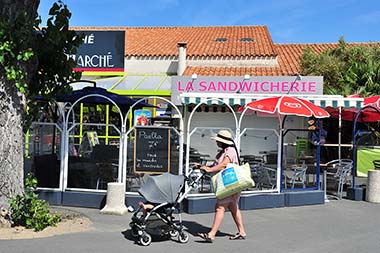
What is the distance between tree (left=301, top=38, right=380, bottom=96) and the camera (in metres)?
18.6

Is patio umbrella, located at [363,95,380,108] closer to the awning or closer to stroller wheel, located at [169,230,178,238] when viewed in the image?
the awning

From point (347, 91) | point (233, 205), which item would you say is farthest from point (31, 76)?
point (347, 91)

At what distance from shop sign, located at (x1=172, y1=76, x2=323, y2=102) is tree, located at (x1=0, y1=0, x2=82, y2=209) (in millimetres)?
9875

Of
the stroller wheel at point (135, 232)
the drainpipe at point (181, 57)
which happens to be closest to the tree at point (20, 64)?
the stroller wheel at point (135, 232)

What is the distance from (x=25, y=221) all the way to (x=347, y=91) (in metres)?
14.6

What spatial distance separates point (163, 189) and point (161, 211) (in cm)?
32

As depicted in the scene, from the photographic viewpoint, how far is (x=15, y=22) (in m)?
6.99

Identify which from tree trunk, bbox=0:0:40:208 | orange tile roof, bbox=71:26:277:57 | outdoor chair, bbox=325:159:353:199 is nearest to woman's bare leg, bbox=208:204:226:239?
tree trunk, bbox=0:0:40:208

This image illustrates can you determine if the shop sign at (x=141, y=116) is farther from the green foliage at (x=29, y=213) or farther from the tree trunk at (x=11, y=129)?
the green foliage at (x=29, y=213)

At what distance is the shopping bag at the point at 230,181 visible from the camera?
6754 millimetres

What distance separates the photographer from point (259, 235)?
7.50 meters

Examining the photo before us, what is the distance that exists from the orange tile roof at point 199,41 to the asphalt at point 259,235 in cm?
1226

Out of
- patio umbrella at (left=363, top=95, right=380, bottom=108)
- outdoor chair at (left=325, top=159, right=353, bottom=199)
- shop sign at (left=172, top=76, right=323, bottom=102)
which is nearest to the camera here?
outdoor chair at (left=325, top=159, right=353, bottom=199)

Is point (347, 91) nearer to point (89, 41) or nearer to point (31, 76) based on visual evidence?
point (89, 41)
